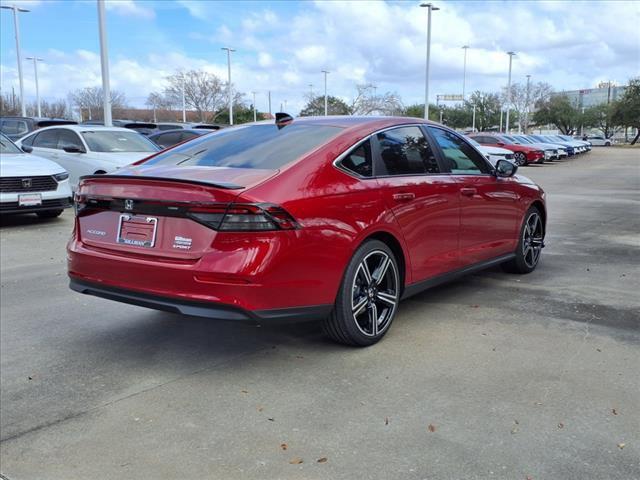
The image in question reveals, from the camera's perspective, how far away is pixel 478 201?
539cm

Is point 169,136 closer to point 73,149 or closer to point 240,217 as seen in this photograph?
point 73,149

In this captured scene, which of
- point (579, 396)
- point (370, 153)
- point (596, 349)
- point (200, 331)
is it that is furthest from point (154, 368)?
point (596, 349)

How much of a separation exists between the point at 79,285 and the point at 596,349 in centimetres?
355

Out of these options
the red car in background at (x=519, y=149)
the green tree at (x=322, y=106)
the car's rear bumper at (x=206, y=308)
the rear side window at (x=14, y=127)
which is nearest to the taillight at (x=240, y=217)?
the car's rear bumper at (x=206, y=308)

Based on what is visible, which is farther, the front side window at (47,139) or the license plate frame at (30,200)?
the front side window at (47,139)

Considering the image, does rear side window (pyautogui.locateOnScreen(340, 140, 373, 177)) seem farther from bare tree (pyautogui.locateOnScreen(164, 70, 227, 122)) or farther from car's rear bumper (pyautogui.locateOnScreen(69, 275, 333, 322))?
bare tree (pyautogui.locateOnScreen(164, 70, 227, 122))

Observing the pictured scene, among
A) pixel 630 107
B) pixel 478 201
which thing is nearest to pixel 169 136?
pixel 478 201

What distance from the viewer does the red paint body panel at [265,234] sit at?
3500mm

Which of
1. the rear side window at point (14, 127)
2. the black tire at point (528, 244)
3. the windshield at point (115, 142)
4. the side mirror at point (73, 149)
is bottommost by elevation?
the black tire at point (528, 244)

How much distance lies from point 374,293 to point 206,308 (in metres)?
1.29

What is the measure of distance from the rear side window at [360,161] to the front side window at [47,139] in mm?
9912

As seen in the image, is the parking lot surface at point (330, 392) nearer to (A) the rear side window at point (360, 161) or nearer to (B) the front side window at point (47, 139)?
(A) the rear side window at point (360, 161)

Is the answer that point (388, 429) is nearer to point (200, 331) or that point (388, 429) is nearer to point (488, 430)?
point (488, 430)

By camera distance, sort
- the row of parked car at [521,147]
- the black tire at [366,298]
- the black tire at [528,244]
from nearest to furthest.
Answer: the black tire at [366,298] → the black tire at [528,244] → the row of parked car at [521,147]
